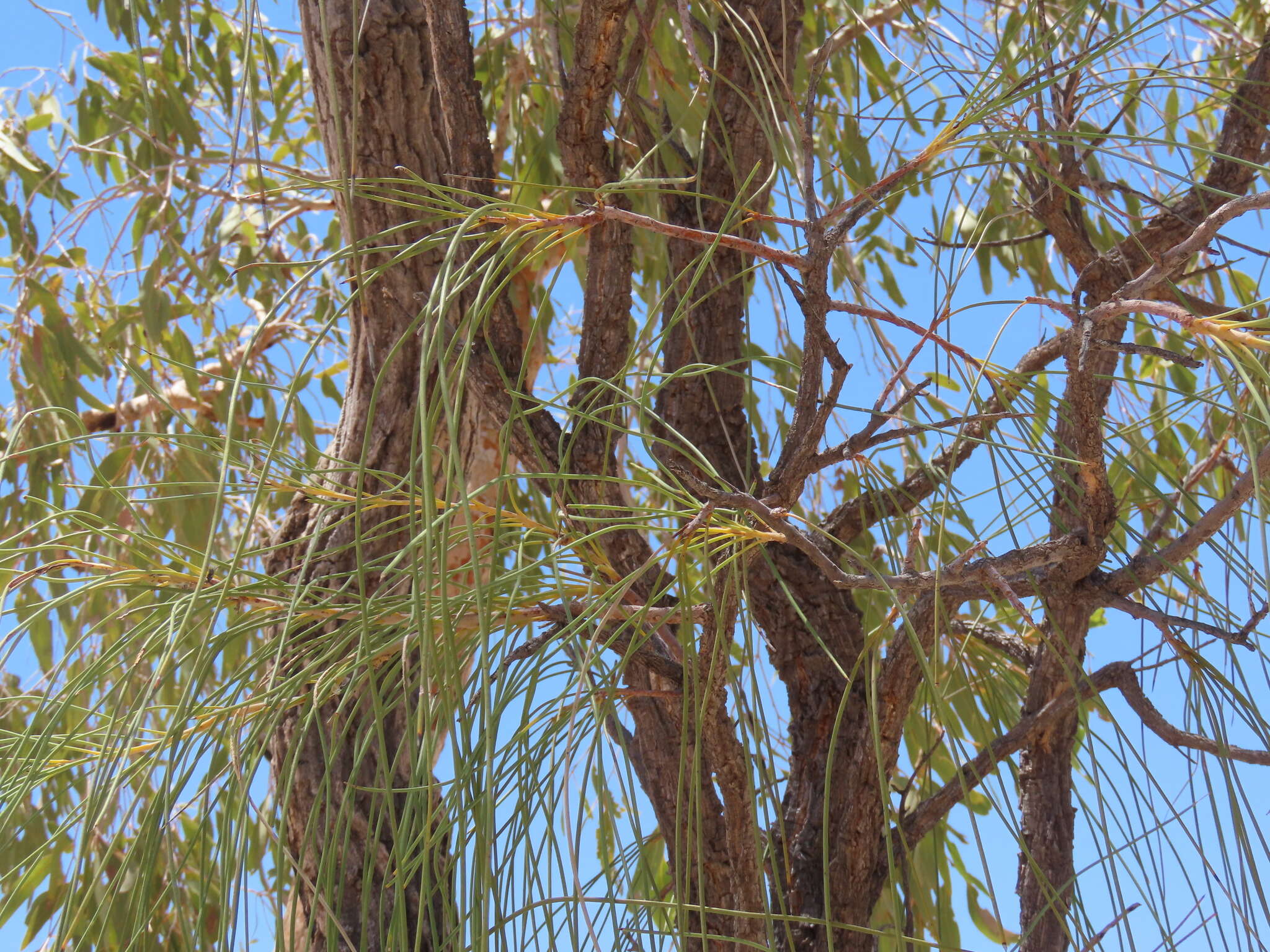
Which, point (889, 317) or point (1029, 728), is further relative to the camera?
point (1029, 728)

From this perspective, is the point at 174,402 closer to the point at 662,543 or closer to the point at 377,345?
the point at 377,345

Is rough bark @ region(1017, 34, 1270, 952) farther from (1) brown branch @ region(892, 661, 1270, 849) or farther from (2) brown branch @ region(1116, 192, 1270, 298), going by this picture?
(2) brown branch @ region(1116, 192, 1270, 298)

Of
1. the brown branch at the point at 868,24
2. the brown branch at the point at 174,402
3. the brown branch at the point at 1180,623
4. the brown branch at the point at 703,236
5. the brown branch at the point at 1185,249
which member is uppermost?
the brown branch at the point at 868,24

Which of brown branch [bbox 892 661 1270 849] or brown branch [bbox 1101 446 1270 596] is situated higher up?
brown branch [bbox 1101 446 1270 596]

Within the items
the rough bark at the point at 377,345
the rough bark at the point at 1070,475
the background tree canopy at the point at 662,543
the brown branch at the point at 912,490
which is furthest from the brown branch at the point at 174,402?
the rough bark at the point at 1070,475

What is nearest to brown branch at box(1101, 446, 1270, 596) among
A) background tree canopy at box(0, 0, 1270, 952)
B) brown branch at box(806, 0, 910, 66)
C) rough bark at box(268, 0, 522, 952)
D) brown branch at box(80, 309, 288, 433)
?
background tree canopy at box(0, 0, 1270, 952)

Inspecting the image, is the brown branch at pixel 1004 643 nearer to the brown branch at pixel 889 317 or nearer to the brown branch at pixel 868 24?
the brown branch at pixel 889 317

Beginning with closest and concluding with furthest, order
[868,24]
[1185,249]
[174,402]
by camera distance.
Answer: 1. [1185,249]
2. [868,24]
3. [174,402]

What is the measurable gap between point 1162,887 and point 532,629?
41 cm

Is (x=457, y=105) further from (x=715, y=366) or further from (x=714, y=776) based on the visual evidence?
(x=714, y=776)

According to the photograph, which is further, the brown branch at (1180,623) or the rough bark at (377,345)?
the rough bark at (377,345)

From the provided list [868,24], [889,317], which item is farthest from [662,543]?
[868,24]

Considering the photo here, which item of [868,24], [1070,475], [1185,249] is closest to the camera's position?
[1185,249]

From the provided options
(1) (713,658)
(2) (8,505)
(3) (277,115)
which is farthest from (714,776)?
(2) (8,505)
